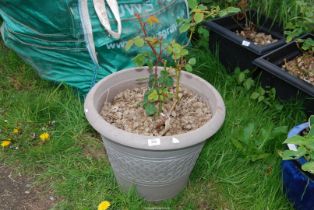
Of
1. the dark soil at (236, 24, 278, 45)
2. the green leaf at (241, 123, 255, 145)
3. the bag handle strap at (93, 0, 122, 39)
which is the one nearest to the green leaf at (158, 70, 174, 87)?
the bag handle strap at (93, 0, 122, 39)

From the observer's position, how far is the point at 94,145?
2.09m

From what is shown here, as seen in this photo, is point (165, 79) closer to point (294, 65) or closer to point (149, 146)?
point (149, 146)

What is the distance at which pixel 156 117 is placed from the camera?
171 cm

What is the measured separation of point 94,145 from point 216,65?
3.05 feet

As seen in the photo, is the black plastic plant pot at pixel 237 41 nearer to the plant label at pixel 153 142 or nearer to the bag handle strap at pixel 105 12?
the bag handle strap at pixel 105 12

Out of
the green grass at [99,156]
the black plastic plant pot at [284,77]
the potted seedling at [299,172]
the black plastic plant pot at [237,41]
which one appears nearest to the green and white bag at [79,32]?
the green grass at [99,156]

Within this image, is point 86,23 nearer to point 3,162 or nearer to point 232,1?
point 3,162

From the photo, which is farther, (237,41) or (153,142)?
(237,41)

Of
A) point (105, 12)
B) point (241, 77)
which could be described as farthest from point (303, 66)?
point (105, 12)

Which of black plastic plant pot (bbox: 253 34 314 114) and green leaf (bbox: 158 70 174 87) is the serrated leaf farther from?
green leaf (bbox: 158 70 174 87)

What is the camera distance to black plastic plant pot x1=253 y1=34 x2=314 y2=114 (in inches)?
80.8

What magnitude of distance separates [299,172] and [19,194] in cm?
127

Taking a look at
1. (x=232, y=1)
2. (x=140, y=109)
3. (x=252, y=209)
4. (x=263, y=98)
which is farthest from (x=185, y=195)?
(x=232, y=1)

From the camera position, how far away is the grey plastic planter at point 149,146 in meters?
1.48
